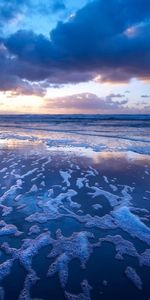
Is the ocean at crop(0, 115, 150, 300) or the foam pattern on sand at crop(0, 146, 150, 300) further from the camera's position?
the foam pattern on sand at crop(0, 146, 150, 300)

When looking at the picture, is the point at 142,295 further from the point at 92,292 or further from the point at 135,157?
the point at 135,157

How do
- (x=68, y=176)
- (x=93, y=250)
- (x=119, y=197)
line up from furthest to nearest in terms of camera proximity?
(x=68, y=176) < (x=119, y=197) < (x=93, y=250)

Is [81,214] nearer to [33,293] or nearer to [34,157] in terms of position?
[33,293]

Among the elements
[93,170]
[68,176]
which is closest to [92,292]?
[68,176]

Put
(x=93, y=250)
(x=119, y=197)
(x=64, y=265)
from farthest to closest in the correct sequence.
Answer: (x=119, y=197), (x=93, y=250), (x=64, y=265)

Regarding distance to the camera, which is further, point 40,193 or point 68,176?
point 68,176

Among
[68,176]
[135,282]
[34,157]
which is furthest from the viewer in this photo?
[34,157]

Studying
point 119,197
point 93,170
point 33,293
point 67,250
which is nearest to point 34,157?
point 93,170

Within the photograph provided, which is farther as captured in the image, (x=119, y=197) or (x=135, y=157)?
(x=135, y=157)

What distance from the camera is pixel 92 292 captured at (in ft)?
9.99

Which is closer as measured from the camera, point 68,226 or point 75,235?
point 75,235

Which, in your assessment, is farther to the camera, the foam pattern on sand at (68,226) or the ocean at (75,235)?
the foam pattern on sand at (68,226)

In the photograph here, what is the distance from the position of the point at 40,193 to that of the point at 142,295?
386 centimetres

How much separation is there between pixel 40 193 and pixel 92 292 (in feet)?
11.9
